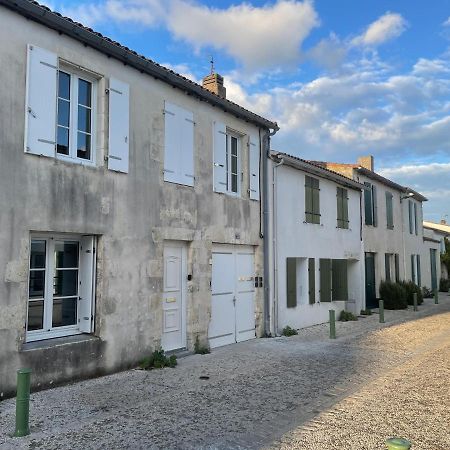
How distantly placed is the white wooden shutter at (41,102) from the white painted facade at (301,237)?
18.8 feet

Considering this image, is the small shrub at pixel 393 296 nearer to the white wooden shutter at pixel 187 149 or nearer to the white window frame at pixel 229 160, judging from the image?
the white window frame at pixel 229 160

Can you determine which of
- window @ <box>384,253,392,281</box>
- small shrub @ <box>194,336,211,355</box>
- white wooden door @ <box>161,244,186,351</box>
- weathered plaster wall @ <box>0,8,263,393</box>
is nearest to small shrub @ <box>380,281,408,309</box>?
window @ <box>384,253,392,281</box>

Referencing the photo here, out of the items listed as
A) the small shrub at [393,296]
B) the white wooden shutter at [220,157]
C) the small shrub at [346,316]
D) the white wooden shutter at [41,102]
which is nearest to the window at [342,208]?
the small shrub at [346,316]

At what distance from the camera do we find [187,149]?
8.61 meters

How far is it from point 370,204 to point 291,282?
7.56m

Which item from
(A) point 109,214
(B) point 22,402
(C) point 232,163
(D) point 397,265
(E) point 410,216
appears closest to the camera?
(B) point 22,402

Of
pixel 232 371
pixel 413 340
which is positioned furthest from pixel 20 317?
pixel 413 340

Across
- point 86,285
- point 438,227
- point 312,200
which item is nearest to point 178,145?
point 86,285

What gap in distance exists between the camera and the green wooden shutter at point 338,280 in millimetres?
13789

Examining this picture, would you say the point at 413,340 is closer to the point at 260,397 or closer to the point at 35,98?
the point at 260,397

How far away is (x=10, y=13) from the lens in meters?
5.84

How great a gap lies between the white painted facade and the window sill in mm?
5058

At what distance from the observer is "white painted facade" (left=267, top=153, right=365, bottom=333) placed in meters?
11.0

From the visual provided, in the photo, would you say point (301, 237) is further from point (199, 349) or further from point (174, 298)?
point (174, 298)
